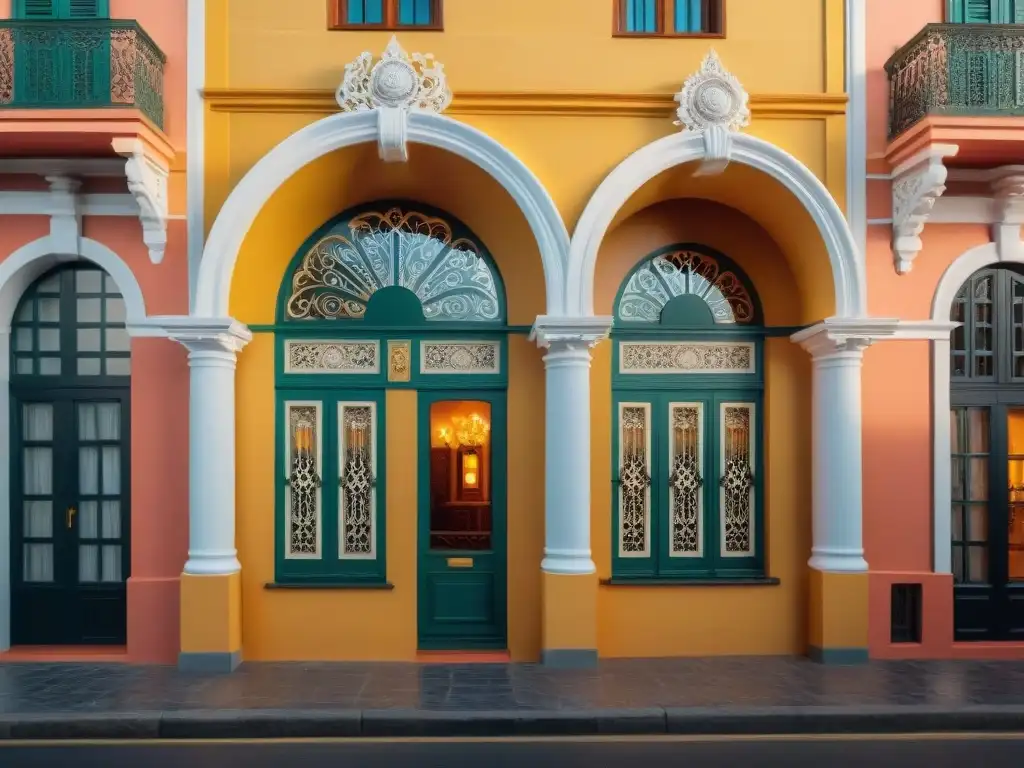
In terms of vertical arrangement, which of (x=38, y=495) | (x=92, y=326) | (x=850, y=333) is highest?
(x=92, y=326)

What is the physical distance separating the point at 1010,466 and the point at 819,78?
4517mm

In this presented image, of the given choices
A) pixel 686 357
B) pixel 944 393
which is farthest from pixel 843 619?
pixel 686 357

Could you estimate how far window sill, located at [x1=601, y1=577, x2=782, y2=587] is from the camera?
30.9 ft

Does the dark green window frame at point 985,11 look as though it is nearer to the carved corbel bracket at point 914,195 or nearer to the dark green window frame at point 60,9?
the carved corbel bracket at point 914,195

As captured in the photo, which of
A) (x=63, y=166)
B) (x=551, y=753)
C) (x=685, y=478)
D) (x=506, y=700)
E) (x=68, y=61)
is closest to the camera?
(x=551, y=753)

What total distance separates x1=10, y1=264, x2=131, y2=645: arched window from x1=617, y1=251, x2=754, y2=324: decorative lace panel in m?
5.32

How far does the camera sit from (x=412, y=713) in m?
7.28

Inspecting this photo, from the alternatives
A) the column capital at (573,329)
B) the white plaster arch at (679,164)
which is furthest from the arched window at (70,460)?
the white plaster arch at (679,164)

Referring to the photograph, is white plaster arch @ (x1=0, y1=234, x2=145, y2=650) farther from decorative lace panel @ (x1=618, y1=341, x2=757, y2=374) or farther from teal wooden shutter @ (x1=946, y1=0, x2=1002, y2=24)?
teal wooden shutter @ (x1=946, y1=0, x2=1002, y2=24)

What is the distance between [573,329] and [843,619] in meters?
3.92

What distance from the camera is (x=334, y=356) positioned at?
957 centimetres

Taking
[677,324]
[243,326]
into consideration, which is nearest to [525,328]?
[677,324]

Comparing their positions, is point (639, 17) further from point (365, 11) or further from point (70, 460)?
point (70, 460)

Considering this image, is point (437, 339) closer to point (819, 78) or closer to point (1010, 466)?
point (819, 78)
